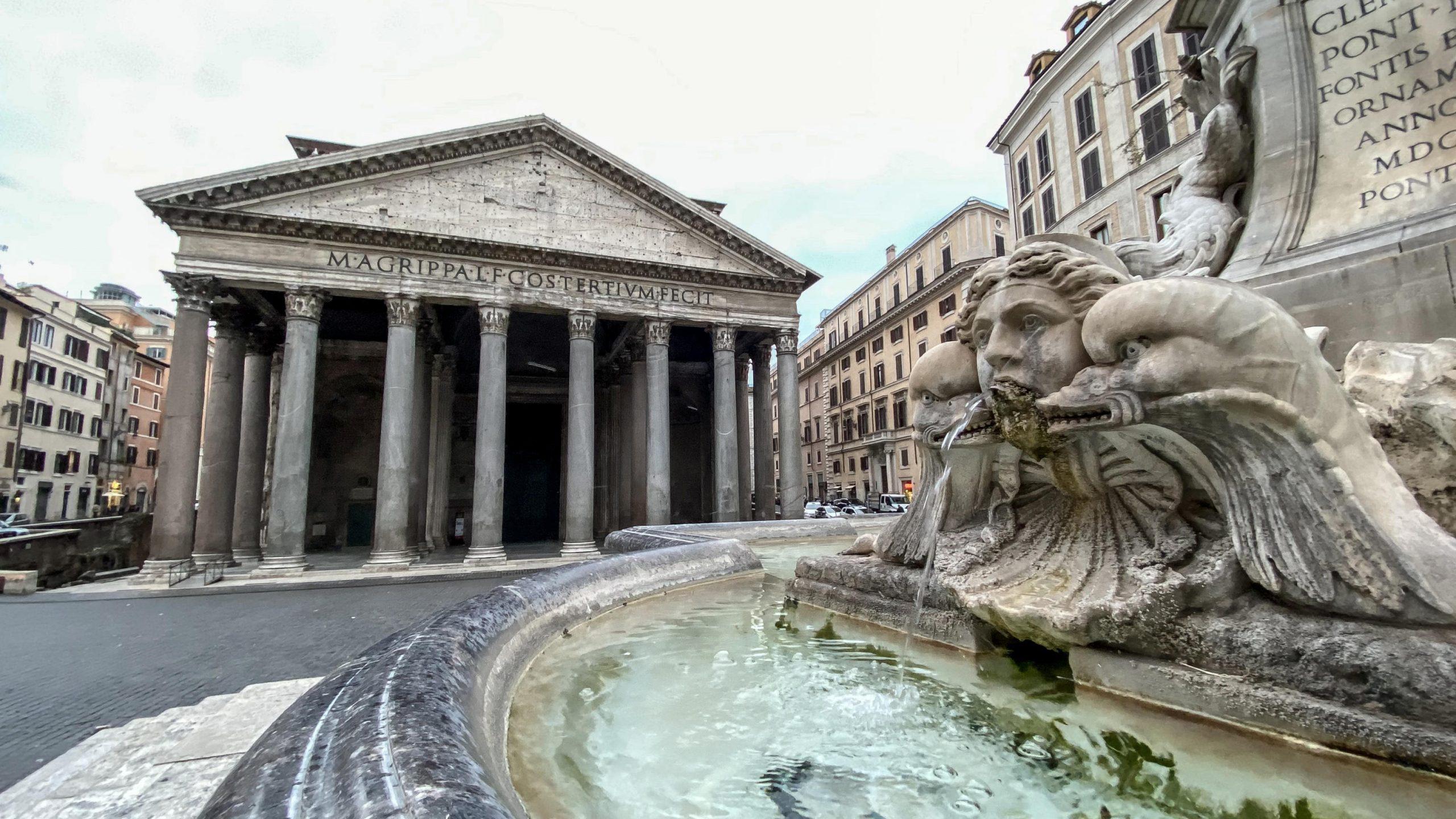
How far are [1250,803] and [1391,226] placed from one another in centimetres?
266

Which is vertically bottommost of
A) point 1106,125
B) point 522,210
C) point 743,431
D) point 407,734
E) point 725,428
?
point 407,734

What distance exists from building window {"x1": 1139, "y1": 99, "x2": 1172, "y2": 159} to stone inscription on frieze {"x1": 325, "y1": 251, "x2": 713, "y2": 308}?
14.8m

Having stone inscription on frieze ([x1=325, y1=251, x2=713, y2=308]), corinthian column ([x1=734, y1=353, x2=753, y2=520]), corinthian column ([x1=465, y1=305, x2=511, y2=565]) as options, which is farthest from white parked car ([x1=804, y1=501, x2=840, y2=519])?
corinthian column ([x1=465, y1=305, x2=511, y2=565])

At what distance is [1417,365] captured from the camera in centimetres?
204

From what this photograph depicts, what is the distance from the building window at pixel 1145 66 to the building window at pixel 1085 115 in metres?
1.63

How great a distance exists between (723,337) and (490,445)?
7.23m

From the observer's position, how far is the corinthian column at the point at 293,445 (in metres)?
14.4

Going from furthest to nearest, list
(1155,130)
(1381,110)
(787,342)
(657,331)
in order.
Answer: (1155,130) < (787,342) < (657,331) < (1381,110)

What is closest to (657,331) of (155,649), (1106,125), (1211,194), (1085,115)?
(155,649)

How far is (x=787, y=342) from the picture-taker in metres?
19.5

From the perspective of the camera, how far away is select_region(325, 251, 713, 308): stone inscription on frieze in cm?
1562

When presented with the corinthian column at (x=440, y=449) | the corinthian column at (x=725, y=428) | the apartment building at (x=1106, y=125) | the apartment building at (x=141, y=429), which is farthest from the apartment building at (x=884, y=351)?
the apartment building at (x=141, y=429)

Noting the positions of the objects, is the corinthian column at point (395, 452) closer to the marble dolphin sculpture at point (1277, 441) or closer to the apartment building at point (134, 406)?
the marble dolphin sculpture at point (1277, 441)

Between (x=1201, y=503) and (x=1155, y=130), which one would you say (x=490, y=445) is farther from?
(x=1155, y=130)
